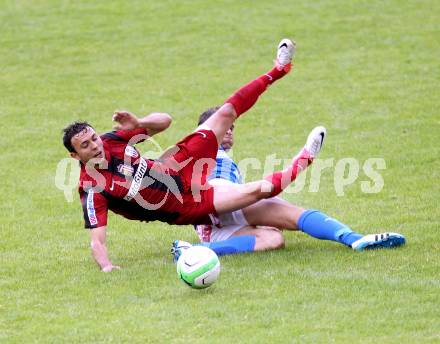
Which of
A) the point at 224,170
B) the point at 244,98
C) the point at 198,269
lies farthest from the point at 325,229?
the point at 198,269

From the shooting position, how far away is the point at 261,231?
10.3 metres

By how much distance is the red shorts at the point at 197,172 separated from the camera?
33.1 ft

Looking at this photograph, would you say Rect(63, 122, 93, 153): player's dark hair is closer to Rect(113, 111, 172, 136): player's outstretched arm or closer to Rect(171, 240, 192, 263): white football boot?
Rect(113, 111, 172, 136): player's outstretched arm

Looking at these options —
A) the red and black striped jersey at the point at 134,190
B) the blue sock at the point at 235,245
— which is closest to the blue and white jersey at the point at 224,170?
the red and black striped jersey at the point at 134,190

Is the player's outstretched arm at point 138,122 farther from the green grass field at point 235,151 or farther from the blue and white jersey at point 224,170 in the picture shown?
the green grass field at point 235,151

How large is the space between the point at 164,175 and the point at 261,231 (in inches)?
46.2

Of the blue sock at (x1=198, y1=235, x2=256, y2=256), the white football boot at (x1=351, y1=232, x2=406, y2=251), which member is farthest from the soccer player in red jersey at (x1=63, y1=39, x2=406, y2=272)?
the white football boot at (x1=351, y1=232, x2=406, y2=251)

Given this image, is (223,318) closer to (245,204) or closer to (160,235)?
(245,204)

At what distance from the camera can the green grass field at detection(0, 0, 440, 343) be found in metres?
7.95

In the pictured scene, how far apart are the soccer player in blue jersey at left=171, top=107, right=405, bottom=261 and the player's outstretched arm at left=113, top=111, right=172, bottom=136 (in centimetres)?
76

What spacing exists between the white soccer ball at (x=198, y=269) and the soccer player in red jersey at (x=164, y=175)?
1142 mm

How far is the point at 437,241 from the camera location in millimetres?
10016

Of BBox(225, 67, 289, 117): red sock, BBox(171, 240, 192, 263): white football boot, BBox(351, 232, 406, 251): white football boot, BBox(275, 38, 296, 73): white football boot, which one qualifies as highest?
BBox(275, 38, 296, 73): white football boot

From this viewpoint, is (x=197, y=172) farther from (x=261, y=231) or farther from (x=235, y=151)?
(x=235, y=151)
